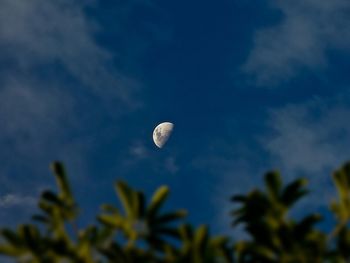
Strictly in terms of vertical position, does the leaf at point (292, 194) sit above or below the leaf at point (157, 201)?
below

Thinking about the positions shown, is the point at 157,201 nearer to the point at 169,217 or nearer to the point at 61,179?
the point at 169,217

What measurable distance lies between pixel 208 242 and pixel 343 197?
6272mm

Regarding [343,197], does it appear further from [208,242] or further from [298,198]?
[208,242]

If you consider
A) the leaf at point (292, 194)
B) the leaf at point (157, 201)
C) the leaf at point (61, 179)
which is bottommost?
the leaf at point (292, 194)

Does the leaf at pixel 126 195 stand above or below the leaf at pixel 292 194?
above

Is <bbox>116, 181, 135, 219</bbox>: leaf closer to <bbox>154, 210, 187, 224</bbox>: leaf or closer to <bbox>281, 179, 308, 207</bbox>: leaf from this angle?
<bbox>154, 210, 187, 224</bbox>: leaf

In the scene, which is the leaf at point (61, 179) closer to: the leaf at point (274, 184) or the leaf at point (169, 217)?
the leaf at point (169, 217)

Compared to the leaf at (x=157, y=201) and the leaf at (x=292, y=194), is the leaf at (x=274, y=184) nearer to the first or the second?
the leaf at (x=292, y=194)

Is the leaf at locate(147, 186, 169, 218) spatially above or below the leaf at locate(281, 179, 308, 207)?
above

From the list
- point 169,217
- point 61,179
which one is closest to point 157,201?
point 169,217

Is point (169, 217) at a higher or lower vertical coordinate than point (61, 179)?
lower

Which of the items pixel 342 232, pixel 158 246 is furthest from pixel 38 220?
pixel 342 232

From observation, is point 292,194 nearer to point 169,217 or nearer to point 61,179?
point 169,217

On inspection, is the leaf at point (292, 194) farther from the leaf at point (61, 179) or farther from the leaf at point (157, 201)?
the leaf at point (61, 179)
